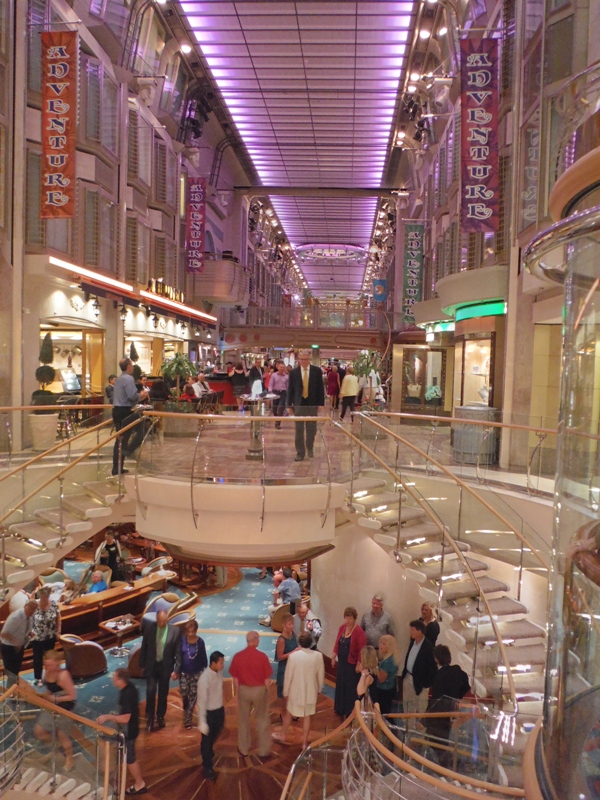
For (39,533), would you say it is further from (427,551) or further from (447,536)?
(447,536)

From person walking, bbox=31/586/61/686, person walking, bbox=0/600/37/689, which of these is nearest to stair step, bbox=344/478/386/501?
person walking, bbox=31/586/61/686

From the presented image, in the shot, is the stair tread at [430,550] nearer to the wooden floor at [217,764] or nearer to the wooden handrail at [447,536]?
the wooden handrail at [447,536]

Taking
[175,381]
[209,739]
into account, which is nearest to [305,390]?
[209,739]

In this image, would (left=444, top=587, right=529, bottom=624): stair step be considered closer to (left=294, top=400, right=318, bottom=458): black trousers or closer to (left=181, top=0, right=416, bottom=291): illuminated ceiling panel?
(left=294, top=400, right=318, bottom=458): black trousers

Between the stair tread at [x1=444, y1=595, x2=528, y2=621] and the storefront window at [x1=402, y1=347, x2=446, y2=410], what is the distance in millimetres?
14558

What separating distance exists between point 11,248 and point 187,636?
304 inches

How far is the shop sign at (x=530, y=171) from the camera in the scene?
33.3 ft

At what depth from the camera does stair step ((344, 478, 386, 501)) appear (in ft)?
26.5

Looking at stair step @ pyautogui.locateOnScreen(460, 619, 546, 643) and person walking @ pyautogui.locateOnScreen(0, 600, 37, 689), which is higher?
stair step @ pyautogui.locateOnScreen(460, 619, 546, 643)

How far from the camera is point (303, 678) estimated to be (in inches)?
290

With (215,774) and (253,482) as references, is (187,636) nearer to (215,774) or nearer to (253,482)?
(215,774)

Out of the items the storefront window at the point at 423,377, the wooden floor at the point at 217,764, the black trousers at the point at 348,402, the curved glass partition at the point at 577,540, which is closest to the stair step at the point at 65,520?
the wooden floor at the point at 217,764

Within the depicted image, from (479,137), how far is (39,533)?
375 inches

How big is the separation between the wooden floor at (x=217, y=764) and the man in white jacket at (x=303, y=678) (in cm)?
62
